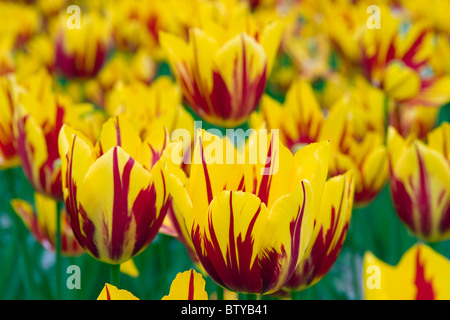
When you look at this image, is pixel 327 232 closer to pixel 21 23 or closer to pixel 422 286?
pixel 422 286

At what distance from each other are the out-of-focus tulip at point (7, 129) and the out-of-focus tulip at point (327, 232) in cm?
47

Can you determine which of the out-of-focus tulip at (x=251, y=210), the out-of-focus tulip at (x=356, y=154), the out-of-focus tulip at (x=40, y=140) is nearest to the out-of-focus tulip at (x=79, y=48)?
the out-of-focus tulip at (x=40, y=140)

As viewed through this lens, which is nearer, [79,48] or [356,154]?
[356,154]

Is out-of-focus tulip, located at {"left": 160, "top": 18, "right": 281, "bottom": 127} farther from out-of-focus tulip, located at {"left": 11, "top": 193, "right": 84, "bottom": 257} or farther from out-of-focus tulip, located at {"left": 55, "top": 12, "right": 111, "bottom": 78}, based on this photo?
out-of-focus tulip, located at {"left": 55, "top": 12, "right": 111, "bottom": 78}

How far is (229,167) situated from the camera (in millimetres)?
528

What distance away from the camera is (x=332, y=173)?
75 cm

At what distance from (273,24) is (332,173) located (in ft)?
0.67

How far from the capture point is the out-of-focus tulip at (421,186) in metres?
0.68

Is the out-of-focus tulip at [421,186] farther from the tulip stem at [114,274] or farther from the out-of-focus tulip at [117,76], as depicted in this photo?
the out-of-focus tulip at [117,76]

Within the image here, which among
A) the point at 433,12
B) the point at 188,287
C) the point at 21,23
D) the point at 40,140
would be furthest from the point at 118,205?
the point at 21,23

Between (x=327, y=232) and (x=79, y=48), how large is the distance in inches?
35.2

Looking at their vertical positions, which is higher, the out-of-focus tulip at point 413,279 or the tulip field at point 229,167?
the tulip field at point 229,167

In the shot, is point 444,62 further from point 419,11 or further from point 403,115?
point 419,11

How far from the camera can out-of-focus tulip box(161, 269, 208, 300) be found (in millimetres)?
Answer: 463
